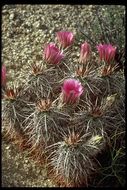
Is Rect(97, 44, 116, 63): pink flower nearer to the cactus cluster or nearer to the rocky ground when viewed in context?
the cactus cluster

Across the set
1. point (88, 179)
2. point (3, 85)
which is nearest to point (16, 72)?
point (3, 85)

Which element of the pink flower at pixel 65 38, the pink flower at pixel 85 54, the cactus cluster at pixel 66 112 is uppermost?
the pink flower at pixel 65 38

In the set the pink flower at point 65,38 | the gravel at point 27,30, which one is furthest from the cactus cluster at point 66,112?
the gravel at point 27,30

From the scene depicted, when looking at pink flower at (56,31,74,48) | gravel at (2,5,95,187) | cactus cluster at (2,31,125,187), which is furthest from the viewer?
gravel at (2,5,95,187)

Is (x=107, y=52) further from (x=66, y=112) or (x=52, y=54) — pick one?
(x=66, y=112)

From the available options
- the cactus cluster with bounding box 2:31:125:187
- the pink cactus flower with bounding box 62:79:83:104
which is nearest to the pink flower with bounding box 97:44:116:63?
the cactus cluster with bounding box 2:31:125:187

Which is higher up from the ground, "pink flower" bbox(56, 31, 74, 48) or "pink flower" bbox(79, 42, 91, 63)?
"pink flower" bbox(56, 31, 74, 48)

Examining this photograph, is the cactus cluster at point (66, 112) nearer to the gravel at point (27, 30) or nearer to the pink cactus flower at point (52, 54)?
the pink cactus flower at point (52, 54)
